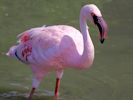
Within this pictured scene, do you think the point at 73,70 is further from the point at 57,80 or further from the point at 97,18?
the point at 97,18

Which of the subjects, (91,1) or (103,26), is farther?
(91,1)

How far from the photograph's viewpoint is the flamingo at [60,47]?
691cm

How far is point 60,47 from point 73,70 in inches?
77.7

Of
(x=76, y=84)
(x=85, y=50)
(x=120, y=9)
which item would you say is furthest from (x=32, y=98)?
(x=120, y=9)

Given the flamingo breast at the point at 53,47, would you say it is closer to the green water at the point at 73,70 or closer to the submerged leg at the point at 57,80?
the submerged leg at the point at 57,80

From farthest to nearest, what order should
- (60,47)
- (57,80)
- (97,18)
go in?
(57,80) → (60,47) → (97,18)

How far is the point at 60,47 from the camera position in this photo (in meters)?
7.04

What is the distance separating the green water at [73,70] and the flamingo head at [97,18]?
1431 mm

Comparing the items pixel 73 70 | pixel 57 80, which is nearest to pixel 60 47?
pixel 57 80

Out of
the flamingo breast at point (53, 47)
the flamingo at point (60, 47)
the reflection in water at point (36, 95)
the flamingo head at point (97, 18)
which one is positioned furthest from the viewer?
the reflection in water at point (36, 95)

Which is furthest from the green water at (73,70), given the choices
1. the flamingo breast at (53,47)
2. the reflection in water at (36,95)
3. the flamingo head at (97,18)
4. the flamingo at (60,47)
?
the flamingo head at (97,18)

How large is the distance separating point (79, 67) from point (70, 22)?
4.41 meters

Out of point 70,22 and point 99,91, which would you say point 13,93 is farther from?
point 70,22

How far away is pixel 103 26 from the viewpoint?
6754mm
